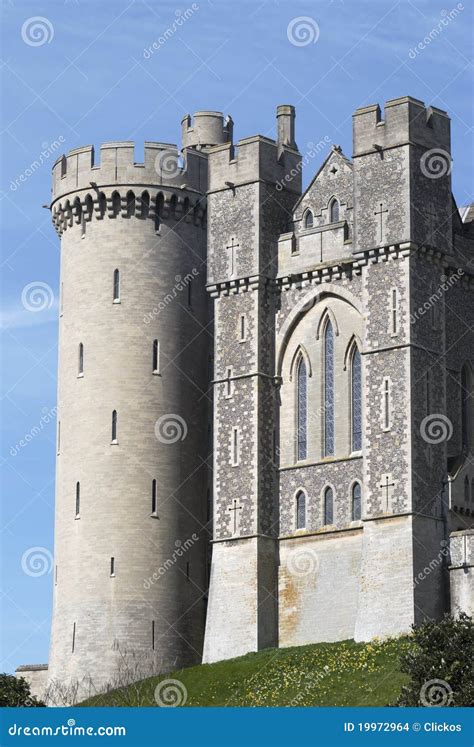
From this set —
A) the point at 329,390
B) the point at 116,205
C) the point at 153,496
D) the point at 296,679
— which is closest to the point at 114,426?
the point at 153,496

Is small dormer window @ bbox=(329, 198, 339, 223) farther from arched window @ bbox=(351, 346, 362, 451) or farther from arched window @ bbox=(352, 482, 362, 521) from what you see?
Answer: arched window @ bbox=(352, 482, 362, 521)

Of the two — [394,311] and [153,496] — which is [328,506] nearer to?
[153,496]

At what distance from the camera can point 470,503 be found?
59219 millimetres

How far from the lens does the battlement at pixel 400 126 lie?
5962 cm

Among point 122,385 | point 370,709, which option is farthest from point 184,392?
point 370,709

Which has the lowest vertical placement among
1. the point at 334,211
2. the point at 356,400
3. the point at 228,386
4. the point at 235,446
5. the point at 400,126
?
the point at 235,446

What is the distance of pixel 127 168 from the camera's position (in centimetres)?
6594

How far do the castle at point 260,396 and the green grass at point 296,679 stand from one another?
4.76 feet

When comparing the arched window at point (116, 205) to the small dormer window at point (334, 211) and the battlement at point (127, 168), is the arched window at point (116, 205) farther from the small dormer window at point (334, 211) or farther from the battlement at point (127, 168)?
the small dormer window at point (334, 211)

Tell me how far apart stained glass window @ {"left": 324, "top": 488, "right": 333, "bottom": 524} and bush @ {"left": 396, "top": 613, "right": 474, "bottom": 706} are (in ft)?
41.2

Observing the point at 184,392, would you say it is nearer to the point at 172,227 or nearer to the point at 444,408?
the point at 172,227

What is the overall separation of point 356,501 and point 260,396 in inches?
196

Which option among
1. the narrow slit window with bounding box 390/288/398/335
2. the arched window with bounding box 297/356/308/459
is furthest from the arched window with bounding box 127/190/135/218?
the narrow slit window with bounding box 390/288/398/335

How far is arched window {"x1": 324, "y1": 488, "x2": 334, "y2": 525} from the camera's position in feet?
200
